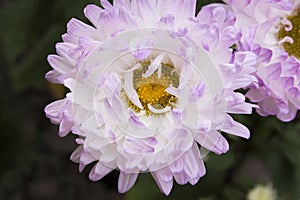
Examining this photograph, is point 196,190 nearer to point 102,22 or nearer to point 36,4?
point 36,4

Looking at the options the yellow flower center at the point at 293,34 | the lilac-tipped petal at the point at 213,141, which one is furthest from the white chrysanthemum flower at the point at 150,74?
the yellow flower center at the point at 293,34

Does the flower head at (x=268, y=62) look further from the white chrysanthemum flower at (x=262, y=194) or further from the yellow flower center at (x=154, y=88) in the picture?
the white chrysanthemum flower at (x=262, y=194)

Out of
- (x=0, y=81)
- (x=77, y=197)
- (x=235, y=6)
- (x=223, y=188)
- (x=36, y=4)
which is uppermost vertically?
(x=235, y=6)

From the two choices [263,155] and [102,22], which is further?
[263,155]

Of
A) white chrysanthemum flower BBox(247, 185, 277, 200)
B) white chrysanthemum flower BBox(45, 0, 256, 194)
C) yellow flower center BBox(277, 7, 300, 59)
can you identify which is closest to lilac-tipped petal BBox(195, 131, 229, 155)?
white chrysanthemum flower BBox(45, 0, 256, 194)

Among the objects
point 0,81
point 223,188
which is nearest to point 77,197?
point 0,81

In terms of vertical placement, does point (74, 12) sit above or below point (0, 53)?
above
